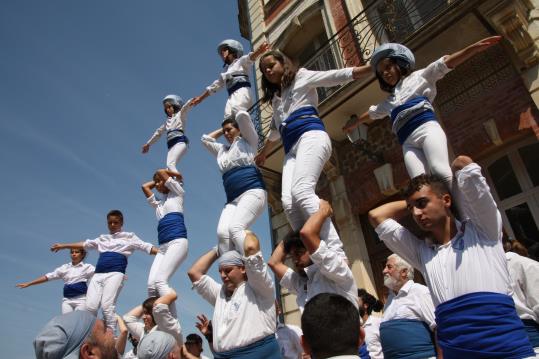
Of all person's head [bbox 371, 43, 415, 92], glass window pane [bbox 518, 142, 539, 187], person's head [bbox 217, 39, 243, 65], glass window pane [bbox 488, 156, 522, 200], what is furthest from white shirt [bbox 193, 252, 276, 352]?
glass window pane [bbox 518, 142, 539, 187]

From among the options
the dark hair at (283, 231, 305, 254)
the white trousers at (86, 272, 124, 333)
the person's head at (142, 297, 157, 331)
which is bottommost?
the person's head at (142, 297, 157, 331)

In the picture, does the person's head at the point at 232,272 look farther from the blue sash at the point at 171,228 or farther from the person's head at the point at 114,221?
the person's head at the point at 114,221

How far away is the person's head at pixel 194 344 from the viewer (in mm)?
3908

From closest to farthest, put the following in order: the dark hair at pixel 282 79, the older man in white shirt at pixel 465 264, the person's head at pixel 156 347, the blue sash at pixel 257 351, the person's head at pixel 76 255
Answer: the older man in white shirt at pixel 465 264 < the blue sash at pixel 257 351 < the person's head at pixel 156 347 < the dark hair at pixel 282 79 < the person's head at pixel 76 255

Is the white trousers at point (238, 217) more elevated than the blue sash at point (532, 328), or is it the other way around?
the white trousers at point (238, 217)

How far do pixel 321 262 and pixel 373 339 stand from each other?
1927 mm

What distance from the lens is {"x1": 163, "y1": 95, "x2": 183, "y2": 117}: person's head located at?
6200mm

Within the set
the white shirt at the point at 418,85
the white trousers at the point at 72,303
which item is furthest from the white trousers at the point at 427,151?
the white trousers at the point at 72,303

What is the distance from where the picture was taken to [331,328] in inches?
58.2

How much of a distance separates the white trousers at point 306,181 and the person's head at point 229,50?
258 centimetres

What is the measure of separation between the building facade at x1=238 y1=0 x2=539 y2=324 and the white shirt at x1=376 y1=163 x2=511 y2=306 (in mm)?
4287

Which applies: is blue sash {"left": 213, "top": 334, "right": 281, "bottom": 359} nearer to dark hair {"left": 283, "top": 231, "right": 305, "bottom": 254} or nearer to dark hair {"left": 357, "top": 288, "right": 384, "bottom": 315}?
dark hair {"left": 283, "top": 231, "right": 305, "bottom": 254}

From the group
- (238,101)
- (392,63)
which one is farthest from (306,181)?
(238,101)

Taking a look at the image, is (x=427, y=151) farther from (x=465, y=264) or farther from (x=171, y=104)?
(x=171, y=104)
